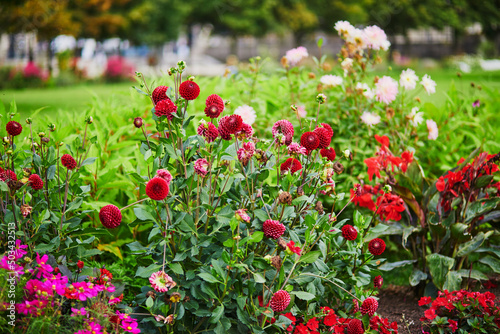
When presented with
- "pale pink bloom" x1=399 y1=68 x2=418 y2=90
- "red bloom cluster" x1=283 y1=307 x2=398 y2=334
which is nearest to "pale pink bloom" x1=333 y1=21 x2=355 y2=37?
"pale pink bloom" x1=399 y1=68 x2=418 y2=90

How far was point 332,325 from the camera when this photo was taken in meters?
2.06

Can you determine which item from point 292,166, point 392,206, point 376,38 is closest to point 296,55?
point 376,38

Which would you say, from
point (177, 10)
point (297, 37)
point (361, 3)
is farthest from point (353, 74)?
point (297, 37)

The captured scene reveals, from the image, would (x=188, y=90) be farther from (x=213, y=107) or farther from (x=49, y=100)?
(x=49, y=100)

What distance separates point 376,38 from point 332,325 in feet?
6.52

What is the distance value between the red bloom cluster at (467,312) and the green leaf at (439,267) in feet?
0.72

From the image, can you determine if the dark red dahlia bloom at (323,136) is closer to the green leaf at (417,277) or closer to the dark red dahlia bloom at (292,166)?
the dark red dahlia bloom at (292,166)

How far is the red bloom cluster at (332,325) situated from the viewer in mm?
1954

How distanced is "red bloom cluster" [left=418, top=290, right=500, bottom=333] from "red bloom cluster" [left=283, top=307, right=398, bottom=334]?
0.22 metres

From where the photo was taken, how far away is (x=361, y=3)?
30.0m

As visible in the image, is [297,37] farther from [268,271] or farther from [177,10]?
[268,271]

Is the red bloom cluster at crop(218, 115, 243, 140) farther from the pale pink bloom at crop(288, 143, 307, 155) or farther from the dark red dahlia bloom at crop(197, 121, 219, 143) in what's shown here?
the pale pink bloom at crop(288, 143, 307, 155)

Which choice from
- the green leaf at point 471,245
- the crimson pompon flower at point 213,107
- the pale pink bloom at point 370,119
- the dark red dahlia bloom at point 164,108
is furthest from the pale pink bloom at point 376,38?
the dark red dahlia bloom at point 164,108

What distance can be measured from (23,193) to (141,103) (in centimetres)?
226
